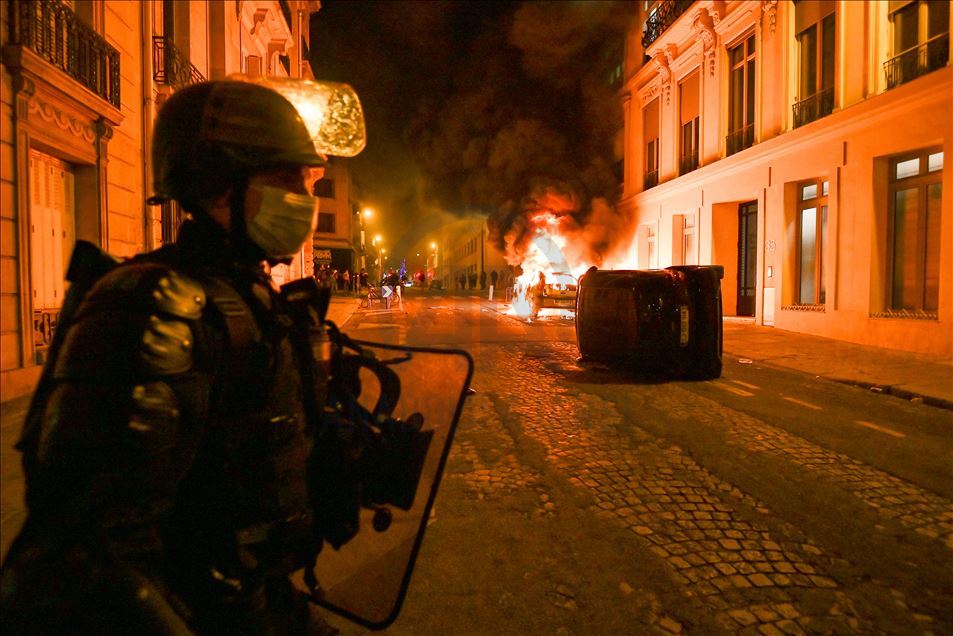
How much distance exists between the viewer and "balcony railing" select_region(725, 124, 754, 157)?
17281mm

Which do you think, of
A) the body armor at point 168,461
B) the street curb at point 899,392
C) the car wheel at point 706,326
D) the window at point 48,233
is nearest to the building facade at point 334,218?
the window at point 48,233

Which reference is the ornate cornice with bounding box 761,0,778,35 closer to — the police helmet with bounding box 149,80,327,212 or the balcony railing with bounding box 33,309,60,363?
the balcony railing with bounding box 33,309,60,363

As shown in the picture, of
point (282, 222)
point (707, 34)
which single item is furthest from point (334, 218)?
point (282, 222)

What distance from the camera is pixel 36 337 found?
786 cm

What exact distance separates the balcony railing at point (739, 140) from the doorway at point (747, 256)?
5.17ft

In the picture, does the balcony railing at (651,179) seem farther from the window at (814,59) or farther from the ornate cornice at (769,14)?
the window at (814,59)

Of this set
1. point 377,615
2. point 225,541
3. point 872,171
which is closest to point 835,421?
point 377,615

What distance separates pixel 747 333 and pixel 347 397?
14840mm

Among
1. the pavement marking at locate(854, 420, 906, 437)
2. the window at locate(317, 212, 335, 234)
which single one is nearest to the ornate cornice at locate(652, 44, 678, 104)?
the pavement marking at locate(854, 420, 906, 437)

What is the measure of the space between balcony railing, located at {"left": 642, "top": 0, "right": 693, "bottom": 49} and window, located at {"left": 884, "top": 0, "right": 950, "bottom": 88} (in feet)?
28.6

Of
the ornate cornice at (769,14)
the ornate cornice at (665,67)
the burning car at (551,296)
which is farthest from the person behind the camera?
the ornate cornice at (665,67)

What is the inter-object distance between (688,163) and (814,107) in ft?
21.4

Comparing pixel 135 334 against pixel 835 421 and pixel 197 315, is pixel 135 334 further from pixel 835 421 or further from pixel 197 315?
pixel 835 421

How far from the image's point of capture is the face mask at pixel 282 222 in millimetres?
1350
